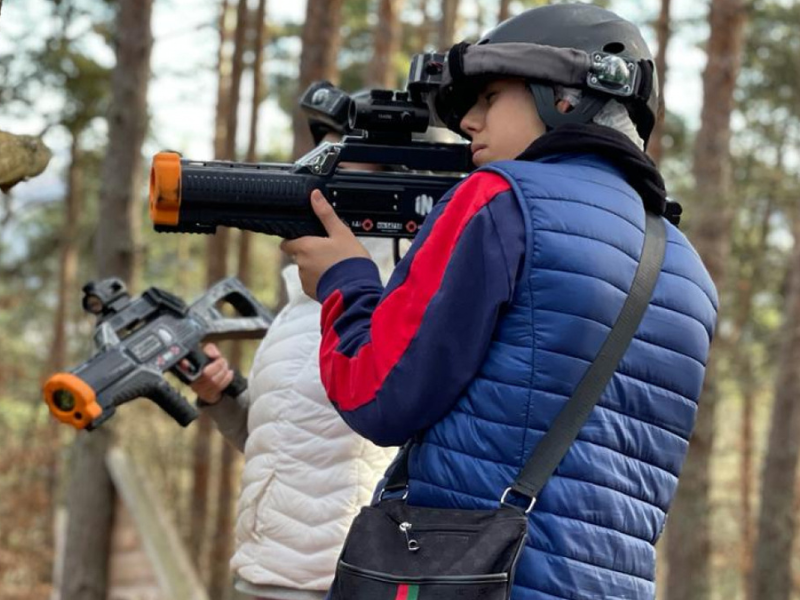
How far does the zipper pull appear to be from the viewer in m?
2.57

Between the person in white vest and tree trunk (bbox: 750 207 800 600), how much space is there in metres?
9.90

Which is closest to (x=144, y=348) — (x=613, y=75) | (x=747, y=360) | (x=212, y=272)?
(x=613, y=75)

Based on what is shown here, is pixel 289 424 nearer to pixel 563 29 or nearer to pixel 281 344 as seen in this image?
pixel 281 344

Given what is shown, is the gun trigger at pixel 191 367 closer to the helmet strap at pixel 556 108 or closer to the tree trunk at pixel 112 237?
the helmet strap at pixel 556 108

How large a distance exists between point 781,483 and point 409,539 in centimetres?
1134

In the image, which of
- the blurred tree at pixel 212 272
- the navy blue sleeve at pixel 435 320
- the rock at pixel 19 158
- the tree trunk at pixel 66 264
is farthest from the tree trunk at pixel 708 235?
the tree trunk at pixel 66 264

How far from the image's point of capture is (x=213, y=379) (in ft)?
14.2

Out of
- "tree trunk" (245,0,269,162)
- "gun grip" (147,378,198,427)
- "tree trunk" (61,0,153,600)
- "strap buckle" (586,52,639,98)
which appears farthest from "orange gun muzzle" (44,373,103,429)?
"tree trunk" (245,0,269,162)

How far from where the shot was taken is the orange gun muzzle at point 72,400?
391cm

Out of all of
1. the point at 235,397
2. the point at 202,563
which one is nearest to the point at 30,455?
the point at 202,563

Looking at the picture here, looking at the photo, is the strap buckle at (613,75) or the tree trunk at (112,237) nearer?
the strap buckle at (613,75)

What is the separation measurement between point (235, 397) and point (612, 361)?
2106mm

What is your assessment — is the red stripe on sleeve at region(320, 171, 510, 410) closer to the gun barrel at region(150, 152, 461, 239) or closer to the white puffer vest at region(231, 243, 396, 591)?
the gun barrel at region(150, 152, 461, 239)

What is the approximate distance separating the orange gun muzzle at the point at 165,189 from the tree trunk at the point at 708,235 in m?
8.46
